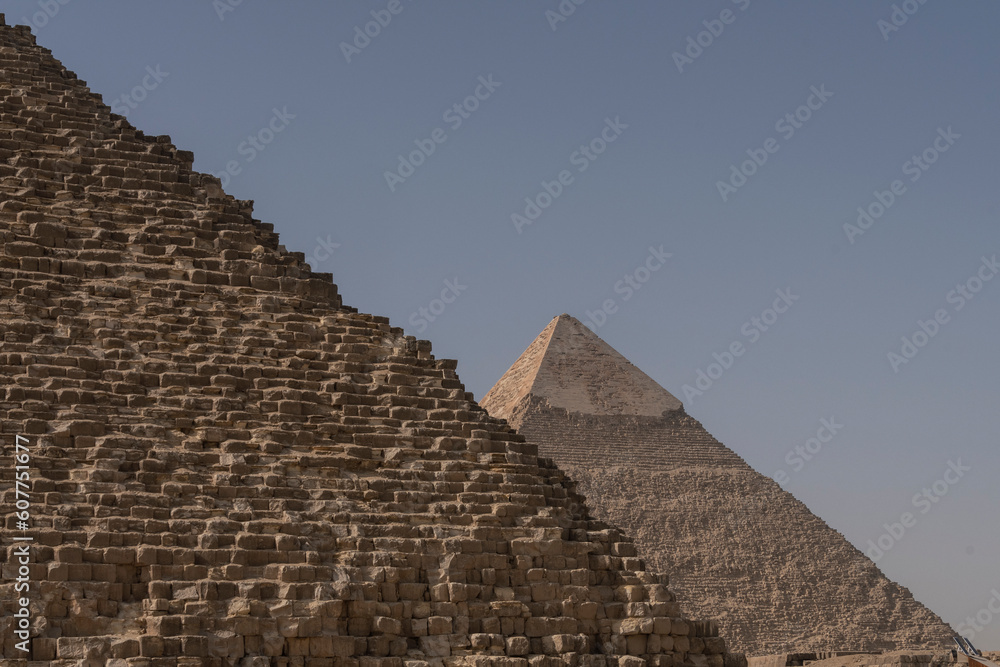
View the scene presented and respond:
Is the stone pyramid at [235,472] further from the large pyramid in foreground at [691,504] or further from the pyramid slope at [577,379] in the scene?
the pyramid slope at [577,379]

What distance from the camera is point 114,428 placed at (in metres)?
13.7

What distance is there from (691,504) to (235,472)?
8032 centimetres

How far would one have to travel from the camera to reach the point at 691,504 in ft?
304

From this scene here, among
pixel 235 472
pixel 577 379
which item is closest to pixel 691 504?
pixel 577 379

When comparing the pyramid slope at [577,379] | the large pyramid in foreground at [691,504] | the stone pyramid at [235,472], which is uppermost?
the pyramid slope at [577,379]

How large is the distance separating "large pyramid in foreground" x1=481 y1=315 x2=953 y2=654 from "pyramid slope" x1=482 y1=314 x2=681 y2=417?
8 centimetres

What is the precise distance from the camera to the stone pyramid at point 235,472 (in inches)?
499

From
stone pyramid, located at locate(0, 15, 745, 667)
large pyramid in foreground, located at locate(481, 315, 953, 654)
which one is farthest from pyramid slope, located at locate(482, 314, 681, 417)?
stone pyramid, located at locate(0, 15, 745, 667)

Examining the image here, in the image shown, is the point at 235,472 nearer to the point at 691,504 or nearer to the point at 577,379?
the point at 577,379

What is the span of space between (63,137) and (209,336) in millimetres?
2903

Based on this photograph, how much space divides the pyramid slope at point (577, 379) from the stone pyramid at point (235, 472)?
74723 millimetres

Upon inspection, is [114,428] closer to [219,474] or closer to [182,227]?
[219,474]

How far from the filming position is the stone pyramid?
499 inches

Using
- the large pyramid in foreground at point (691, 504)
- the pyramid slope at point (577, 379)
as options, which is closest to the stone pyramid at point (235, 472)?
the large pyramid in foreground at point (691, 504)
